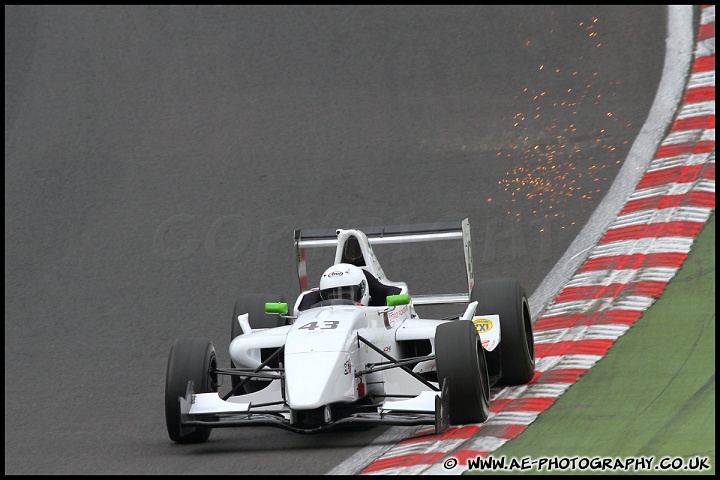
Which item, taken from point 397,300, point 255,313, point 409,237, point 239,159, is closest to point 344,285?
point 397,300

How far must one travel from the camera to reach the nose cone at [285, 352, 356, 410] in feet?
25.0

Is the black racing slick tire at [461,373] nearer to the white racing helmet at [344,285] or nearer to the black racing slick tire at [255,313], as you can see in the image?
the white racing helmet at [344,285]

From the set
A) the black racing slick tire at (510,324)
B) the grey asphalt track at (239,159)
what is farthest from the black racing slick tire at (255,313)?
the black racing slick tire at (510,324)

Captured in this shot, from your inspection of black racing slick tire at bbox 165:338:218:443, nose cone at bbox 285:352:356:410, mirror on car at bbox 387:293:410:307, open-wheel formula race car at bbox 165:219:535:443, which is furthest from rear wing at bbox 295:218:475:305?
nose cone at bbox 285:352:356:410

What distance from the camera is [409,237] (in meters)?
9.87

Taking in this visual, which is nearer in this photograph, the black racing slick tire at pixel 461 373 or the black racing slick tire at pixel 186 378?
the black racing slick tire at pixel 461 373

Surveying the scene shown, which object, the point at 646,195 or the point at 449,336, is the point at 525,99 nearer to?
the point at 646,195

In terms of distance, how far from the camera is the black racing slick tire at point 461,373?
7.86 meters

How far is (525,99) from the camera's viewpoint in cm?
1634

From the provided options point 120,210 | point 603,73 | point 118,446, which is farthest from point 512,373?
point 603,73

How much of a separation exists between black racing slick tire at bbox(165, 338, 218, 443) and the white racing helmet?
1031 mm

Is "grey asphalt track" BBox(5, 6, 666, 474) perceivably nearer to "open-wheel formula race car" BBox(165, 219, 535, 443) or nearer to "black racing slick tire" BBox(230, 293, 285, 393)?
"open-wheel formula race car" BBox(165, 219, 535, 443)

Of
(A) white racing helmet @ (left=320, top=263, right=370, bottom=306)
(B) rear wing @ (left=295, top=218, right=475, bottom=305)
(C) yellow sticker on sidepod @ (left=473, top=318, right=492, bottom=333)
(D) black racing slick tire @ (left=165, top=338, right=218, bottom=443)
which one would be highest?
(B) rear wing @ (left=295, top=218, right=475, bottom=305)

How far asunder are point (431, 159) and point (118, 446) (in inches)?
301
